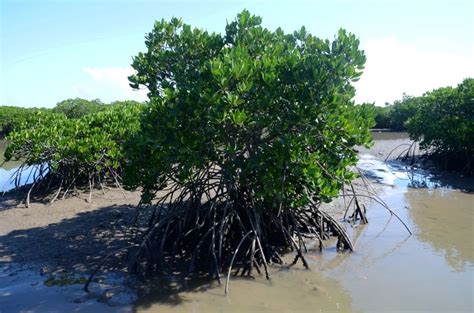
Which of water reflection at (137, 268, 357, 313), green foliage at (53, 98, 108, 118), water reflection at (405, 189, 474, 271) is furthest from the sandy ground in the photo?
green foliage at (53, 98, 108, 118)

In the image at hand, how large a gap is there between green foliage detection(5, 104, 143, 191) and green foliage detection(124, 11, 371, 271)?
9.05 feet

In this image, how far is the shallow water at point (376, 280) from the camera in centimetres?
418

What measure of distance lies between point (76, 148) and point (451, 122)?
8.47 m

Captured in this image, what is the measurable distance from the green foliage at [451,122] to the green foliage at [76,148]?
7.31 metres

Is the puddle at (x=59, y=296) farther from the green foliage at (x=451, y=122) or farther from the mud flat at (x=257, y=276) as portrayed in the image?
the green foliage at (x=451, y=122)

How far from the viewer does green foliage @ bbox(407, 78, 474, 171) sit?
10336 millimetres

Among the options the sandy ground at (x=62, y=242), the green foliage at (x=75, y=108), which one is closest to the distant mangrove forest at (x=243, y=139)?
the sandy ground at (x=62, y=242)

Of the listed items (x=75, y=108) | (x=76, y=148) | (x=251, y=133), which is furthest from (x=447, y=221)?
(x=75, y=108)

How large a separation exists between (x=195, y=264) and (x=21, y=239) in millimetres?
2468

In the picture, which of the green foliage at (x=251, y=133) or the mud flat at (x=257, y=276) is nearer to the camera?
the mud flat at (x=257, y=276)

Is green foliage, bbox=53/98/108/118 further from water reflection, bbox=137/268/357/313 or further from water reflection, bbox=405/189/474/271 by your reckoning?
water reflection, bbox=137/268/357/313

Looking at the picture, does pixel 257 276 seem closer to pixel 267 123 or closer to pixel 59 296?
pixel 267 123

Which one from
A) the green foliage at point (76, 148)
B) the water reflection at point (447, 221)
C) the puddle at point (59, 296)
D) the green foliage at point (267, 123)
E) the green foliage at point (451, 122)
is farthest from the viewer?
the green foliage at point (451, 122)

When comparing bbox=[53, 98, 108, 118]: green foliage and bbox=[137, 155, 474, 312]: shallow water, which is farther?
bbox=[53, 98, 108, 118]: green foliage
